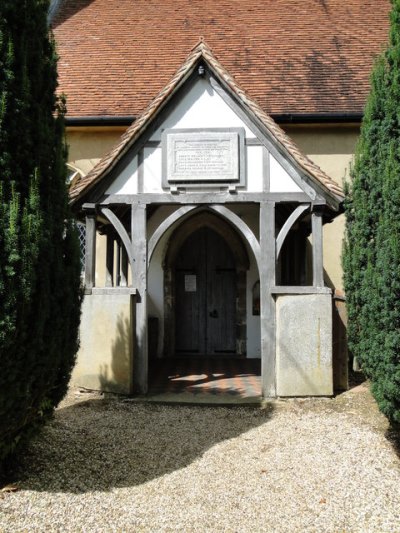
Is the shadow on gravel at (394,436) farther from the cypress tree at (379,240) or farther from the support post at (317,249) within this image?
the support post at (317,249)

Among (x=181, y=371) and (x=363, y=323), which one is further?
(x=181, y=371)

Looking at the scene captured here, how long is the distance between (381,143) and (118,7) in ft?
37.0

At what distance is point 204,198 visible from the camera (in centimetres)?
787

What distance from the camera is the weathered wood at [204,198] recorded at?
7789 millimetres

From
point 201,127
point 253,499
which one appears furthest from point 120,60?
point 253,499

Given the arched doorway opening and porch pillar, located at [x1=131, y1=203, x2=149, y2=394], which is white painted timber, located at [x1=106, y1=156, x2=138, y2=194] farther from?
the arched doorway opening

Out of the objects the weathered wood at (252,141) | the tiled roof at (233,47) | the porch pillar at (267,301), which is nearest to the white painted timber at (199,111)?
the weathered wood at (252,141)

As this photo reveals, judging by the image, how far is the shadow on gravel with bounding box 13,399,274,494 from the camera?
15.2 ft

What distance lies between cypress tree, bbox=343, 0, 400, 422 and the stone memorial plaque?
2.04 metres

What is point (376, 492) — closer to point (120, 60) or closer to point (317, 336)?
point (317, 336)

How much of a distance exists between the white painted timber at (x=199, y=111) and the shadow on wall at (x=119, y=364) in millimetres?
2845

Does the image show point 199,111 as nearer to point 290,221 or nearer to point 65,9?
point 290,221

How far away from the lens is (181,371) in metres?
9.85

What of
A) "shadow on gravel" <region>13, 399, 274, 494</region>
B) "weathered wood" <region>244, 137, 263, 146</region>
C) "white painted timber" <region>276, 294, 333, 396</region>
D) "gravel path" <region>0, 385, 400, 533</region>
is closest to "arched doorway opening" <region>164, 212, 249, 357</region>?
"weathered wood" <region>244, 137, 263, 146</region>
